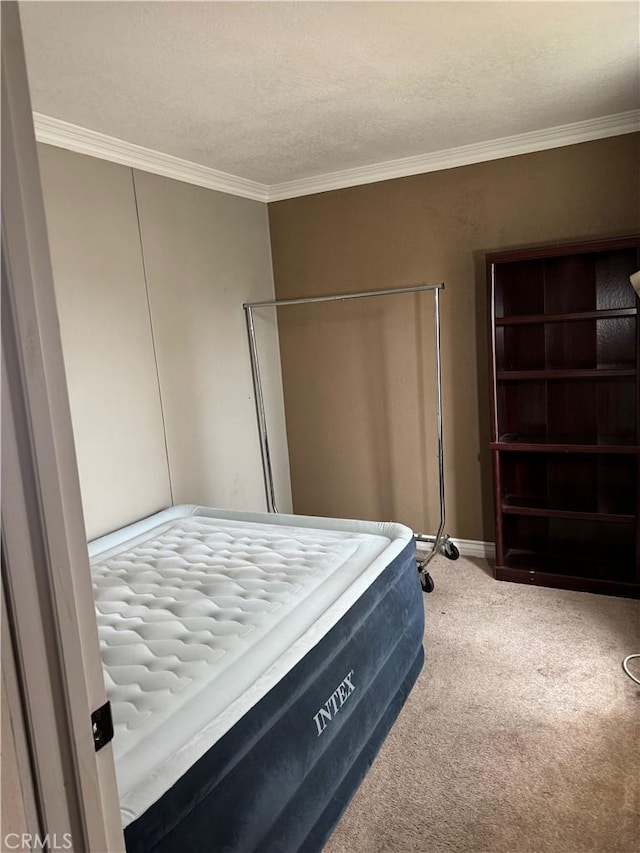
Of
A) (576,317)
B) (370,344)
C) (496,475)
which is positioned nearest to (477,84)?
(576,317)

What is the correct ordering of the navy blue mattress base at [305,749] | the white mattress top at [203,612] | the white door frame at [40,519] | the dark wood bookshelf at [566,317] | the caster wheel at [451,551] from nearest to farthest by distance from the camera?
the white door frame at [40,519] < the navy blue mattress base at [305,749] < the white mattress top at [203,612] < the dark wood bookshelf at [566,317] < the caster wheel at [451,551]

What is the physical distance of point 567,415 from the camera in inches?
136

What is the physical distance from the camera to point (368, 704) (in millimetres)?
2070

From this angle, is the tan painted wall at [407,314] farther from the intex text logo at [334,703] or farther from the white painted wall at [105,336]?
the intex text logo at [334,703]

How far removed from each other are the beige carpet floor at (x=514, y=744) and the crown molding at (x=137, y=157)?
2.71m

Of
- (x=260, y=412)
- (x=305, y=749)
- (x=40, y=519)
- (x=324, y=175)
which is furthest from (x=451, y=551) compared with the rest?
(x=40, y=519)

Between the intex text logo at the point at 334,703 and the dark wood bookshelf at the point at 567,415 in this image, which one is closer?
the intex text logo at the point at 334,703

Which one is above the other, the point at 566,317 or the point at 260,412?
the point at 566,317

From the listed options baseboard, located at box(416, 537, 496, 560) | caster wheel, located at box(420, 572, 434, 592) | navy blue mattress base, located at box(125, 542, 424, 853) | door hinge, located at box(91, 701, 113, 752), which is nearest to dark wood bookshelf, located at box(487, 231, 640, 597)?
baseboard, located at box(416, 537, 496, 560)

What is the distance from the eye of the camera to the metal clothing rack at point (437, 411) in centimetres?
347

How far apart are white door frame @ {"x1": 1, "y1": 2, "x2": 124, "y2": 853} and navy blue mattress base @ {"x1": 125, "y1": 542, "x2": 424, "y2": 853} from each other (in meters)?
0.54

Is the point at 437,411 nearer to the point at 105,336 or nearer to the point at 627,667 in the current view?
the point at 627,667

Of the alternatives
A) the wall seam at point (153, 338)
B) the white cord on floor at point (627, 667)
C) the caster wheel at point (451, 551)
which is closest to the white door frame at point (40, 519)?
the white cord on floor at point (627, 667)

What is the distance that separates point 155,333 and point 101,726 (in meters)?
2.67
